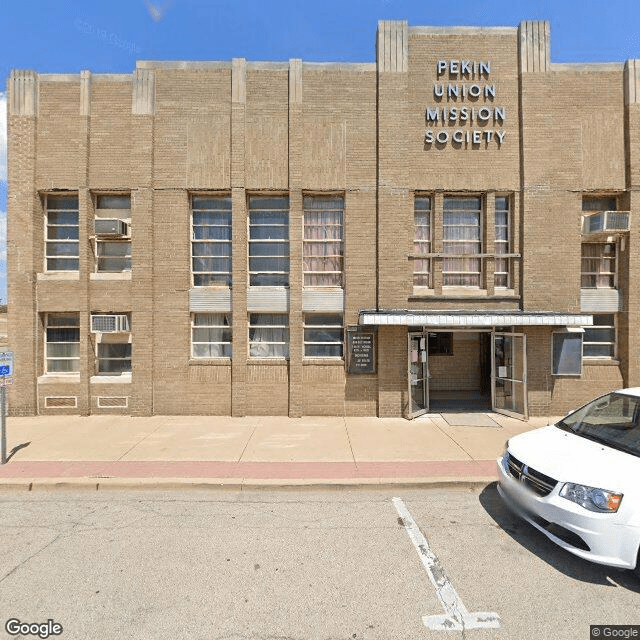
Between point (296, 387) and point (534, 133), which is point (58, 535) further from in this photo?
point (534, 133)

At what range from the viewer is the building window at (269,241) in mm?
10070

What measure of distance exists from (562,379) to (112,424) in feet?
40.0

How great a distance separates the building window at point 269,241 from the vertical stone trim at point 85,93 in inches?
199

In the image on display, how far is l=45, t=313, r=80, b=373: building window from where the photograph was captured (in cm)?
1008

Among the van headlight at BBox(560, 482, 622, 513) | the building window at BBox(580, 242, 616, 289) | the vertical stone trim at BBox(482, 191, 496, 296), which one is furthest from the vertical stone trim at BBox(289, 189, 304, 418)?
the building window at BBox(580, 242, 616, 289)

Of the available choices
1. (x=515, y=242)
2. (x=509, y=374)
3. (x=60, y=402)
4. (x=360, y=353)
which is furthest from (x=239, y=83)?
(x=509, y=374)

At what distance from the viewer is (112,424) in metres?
8.88

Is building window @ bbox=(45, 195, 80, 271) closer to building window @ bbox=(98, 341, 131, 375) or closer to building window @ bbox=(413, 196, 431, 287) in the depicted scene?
building window @ bbox=(98, 341, 131, 375)

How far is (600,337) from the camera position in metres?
10.1

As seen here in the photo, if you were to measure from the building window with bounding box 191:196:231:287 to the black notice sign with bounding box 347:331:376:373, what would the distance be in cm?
394

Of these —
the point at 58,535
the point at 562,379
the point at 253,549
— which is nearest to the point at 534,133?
the point at 562,379

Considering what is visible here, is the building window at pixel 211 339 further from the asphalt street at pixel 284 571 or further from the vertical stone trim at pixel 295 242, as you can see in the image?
the asphalt street at pixel 284 571

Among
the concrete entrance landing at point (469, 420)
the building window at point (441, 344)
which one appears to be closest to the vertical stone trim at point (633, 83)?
the building window at point (441, 344)

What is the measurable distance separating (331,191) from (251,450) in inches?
277
